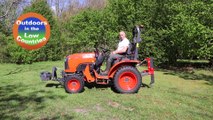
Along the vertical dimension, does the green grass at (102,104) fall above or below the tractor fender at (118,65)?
below

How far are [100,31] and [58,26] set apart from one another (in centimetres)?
404

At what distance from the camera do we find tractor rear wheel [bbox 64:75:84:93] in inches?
284

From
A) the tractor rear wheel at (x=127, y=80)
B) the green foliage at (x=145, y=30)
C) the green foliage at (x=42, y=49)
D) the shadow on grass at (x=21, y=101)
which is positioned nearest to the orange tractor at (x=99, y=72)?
the tractor rear wheel at (x=127, y=80)

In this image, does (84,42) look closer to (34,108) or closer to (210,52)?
(210,52)

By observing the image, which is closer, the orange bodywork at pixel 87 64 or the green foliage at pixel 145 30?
the orange bodywork at pixel 87 64

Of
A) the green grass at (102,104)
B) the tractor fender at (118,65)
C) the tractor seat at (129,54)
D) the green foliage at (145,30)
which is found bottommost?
the green grass at (102,104)

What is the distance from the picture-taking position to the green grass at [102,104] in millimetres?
5285

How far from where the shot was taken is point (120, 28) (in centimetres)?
1603

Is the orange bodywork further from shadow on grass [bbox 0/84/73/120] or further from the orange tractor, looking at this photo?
shadow on grass [bbox 0/84/73/120]

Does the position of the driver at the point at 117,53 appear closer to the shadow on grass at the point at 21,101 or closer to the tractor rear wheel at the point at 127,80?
the tractor rear wheel at the point at 127,80

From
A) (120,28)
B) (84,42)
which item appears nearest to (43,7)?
(84,42)

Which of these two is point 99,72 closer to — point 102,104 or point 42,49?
point 102,104

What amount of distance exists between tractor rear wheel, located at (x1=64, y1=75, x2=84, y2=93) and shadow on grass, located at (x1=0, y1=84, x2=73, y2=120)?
44 centimetres

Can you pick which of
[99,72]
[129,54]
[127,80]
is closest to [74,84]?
[99,72]
